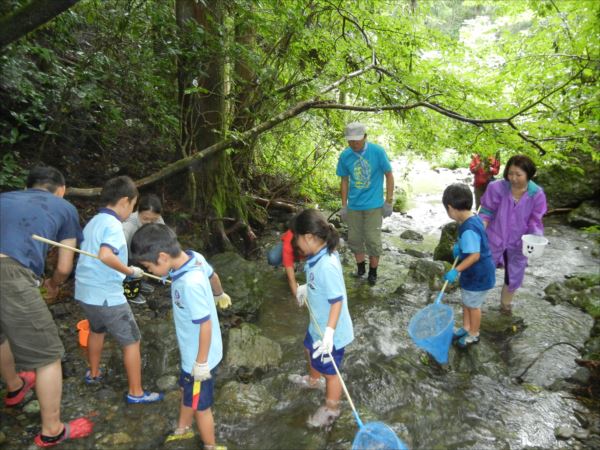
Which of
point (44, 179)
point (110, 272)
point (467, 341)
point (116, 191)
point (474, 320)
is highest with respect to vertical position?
point (44, 179)

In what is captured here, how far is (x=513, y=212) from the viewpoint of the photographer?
4.36 meters

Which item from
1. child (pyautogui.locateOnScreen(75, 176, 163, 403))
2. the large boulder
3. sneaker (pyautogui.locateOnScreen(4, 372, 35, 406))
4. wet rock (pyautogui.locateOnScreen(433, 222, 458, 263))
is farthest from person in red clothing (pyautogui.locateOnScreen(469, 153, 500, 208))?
sneaker (pyautogui.locateOnScreen(4, 372, 35, 406))

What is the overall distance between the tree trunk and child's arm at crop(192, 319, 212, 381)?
2.13m

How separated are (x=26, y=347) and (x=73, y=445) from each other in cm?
84

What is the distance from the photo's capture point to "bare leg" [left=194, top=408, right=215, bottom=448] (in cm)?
268

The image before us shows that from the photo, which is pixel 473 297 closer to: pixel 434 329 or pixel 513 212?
pixel 434 329

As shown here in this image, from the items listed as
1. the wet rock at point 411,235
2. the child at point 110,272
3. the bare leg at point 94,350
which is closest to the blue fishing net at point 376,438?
the child at point 110,272

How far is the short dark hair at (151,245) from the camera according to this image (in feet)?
8.04

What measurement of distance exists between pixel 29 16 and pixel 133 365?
2.56 meters

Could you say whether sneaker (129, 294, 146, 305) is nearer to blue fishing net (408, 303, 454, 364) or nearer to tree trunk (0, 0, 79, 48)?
tree trunk (0, 0, 79, 48)

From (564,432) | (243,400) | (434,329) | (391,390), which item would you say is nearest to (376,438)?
(391,390)

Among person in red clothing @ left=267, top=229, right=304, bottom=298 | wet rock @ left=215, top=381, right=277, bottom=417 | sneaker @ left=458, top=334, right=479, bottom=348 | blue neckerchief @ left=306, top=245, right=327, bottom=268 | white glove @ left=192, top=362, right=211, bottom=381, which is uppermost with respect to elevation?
blue neckerchief @ left=306, top=245, right=327, bottom=268

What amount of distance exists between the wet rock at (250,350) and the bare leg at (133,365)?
0.90m

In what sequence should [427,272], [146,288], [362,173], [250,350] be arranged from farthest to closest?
1. [427,272]
2. [362,173]
3. [146,288]
4. [250,350]
